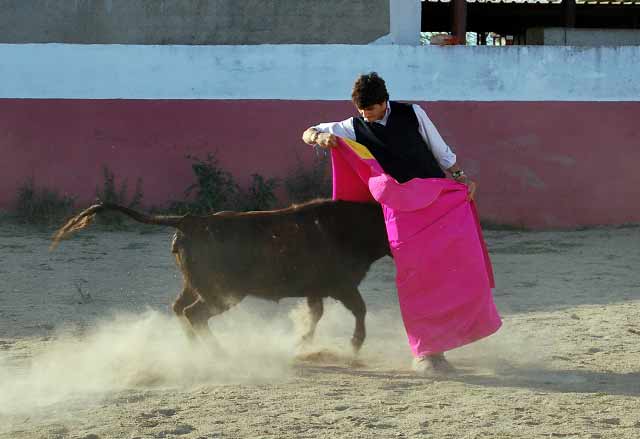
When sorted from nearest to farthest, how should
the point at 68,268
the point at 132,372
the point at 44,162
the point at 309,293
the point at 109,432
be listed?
the point at 109,432 → the point at 132,372 → the point at 309,293 → the point at 68,268 → the point at 44,162

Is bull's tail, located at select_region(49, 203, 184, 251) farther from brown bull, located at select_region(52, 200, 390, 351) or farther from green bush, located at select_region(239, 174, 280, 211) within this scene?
green bush, located at select_region(239, 174, 280, 211)

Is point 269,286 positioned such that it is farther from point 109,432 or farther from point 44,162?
point 44,162

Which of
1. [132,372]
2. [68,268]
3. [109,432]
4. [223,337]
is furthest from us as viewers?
[68,268]

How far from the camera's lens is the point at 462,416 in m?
4.27

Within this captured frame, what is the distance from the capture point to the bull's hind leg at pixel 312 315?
5.75 meters

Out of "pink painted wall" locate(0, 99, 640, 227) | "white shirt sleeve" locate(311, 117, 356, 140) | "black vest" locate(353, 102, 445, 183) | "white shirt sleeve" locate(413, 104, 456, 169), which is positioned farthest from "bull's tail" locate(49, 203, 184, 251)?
"pink painted wall" locate(0, 99, 640, 227)

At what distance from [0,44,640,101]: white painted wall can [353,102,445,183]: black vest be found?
547 centimetres

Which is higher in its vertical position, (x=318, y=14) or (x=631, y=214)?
(x=318, y=14)

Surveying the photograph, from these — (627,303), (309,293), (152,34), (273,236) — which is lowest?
(627,303)

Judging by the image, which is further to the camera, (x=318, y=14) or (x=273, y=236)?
(x=318, y=14)

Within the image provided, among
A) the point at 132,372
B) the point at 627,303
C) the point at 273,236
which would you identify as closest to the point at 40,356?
the point at 132,372

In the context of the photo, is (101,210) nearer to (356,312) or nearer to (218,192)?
(356,312)

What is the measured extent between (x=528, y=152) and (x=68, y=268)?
5.14m

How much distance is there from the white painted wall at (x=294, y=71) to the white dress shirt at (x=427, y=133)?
534 centimetres
